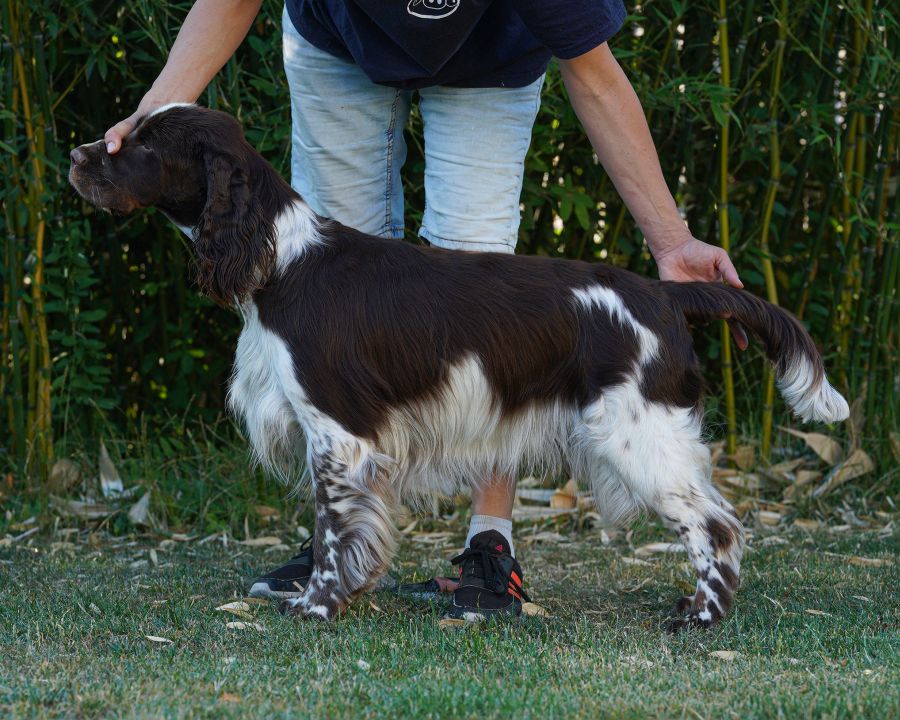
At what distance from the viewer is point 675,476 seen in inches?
117

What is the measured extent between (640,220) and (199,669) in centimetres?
170

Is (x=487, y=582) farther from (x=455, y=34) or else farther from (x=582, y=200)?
(x=582, y=200)

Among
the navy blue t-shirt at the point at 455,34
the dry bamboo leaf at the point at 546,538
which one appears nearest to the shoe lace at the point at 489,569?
the dry bamboo leaf at the point at 546,538

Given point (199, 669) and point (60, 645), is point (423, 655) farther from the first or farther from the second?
point (60, 645)

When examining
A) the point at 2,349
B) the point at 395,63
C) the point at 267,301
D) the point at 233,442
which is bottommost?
the point at 233,442

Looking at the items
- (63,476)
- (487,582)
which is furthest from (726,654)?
(63,476)

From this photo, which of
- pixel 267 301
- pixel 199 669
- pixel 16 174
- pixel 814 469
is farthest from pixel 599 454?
pixel 16 174

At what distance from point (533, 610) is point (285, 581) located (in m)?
0.72

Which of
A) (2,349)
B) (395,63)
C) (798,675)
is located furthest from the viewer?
(2,349)

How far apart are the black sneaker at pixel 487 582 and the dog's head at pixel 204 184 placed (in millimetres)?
958

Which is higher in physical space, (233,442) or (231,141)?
(231,141)

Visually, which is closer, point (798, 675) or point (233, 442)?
point (798, 675)

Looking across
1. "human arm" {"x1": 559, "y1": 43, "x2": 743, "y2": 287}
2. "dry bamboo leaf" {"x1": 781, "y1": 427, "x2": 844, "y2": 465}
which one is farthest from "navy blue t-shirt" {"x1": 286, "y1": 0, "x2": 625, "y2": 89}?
"dry bamboo leaf" {"x1": 781, "y1": 427, "x2": 844, "y2": 465}

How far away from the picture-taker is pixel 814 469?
4.98 meters
